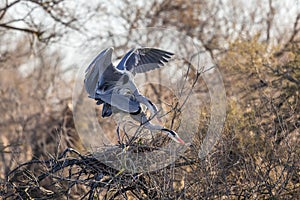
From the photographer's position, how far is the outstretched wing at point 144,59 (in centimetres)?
727

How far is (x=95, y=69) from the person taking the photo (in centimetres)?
701

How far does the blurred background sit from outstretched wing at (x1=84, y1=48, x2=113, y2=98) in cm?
39

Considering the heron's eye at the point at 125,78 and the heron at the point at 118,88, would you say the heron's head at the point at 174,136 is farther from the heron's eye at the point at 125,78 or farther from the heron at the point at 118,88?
the heron's eye at the point at 125,78

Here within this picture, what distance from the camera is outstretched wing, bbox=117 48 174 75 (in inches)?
286

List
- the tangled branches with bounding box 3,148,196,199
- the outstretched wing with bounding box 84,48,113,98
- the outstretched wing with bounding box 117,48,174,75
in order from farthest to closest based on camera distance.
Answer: the outstretched wing with bounding box 117,48,174,75 < the outstretched wing with bounding box 84,48,113,98 < the tangled branches with bounding box 3,148,196,199

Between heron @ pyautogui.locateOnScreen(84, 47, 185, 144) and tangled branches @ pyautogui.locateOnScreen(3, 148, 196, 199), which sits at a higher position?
heron @ pyautogui.locateOnScreen(84, 47, 185, 144)

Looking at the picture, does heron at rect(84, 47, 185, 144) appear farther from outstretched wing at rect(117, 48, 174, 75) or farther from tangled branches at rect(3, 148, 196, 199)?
tangled branches at rect(3, 148, 196, 199)

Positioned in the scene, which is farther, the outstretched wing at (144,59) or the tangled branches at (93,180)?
the outstretched wing at (144,59)

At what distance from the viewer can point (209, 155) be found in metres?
6.86

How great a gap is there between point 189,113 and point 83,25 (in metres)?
8.13

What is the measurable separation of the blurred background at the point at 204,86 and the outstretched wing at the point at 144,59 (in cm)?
54

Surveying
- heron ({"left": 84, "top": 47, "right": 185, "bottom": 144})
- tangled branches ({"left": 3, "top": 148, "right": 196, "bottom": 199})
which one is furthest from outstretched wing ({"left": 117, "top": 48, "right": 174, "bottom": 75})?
tangled branches ({"left": 3, "top": 148, "right": 196, "bottom": 199})

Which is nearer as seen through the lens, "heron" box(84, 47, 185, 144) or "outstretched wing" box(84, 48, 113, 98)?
"heron" box(84, 47, 185, 144)

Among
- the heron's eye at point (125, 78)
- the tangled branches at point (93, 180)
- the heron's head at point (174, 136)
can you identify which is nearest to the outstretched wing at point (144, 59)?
the heron's eye at point (125, 78)
